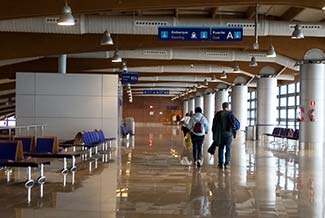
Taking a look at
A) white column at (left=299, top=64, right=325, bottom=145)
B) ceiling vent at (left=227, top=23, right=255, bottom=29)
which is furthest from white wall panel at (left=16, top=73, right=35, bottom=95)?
white column at (left=299, top=64, right=325, bottom=145)

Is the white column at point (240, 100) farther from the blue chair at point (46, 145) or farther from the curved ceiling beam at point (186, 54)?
the blue chair at point (46, 145)

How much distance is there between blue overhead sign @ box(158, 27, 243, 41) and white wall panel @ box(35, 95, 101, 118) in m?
5.16

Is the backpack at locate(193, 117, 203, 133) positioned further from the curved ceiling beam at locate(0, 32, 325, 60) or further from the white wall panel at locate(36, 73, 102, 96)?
the white wall panel at locate(36, 73, 102, 96)

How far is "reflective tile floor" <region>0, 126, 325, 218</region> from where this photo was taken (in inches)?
287

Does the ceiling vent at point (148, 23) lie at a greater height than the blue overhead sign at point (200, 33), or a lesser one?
greater

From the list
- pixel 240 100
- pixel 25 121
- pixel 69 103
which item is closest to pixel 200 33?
pixel 69 103

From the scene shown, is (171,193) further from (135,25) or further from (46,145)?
(135,25)

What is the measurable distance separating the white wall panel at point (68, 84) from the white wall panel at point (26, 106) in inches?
13.7

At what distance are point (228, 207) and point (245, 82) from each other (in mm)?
30328

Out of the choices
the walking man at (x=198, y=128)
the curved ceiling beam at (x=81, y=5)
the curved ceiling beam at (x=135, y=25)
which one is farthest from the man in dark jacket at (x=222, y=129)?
the curved ceiling beam at (x=135, y=25)

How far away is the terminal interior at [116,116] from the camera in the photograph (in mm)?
8188

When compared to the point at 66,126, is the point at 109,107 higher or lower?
higher

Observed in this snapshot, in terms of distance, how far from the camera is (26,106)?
19609 millimetres

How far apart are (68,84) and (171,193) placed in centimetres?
1157
